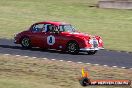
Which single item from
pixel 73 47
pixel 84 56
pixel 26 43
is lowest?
pixel 84 56

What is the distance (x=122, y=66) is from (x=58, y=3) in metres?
31.2

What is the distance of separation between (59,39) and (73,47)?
0.88 m

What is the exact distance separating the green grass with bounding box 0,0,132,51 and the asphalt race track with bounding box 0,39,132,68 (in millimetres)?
5035

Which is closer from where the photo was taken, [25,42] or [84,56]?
[84,56]

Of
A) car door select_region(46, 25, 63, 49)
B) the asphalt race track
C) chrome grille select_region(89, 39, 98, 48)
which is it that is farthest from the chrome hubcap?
chrome grille select_region(89, 39, 98, 48)

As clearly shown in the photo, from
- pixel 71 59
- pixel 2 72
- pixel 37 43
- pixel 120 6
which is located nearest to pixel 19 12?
pixel 120 6

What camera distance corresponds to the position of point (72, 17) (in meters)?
43.3

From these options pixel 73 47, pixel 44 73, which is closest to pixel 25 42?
pixel 73 47

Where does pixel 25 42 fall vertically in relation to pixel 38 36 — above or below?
below

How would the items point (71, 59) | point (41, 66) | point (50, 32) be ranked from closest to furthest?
1. point (41, 66)
2. point (71, 59)
3. point (50, 32)

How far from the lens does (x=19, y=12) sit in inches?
1769

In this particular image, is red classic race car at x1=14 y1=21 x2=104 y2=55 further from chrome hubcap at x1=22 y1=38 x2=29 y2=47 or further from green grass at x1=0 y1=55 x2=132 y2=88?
green grass at x1=0 y1=55 x2=132 y2=88

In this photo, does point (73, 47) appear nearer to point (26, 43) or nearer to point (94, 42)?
point (94, 42)

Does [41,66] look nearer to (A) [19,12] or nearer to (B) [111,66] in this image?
(B) [111,66]
